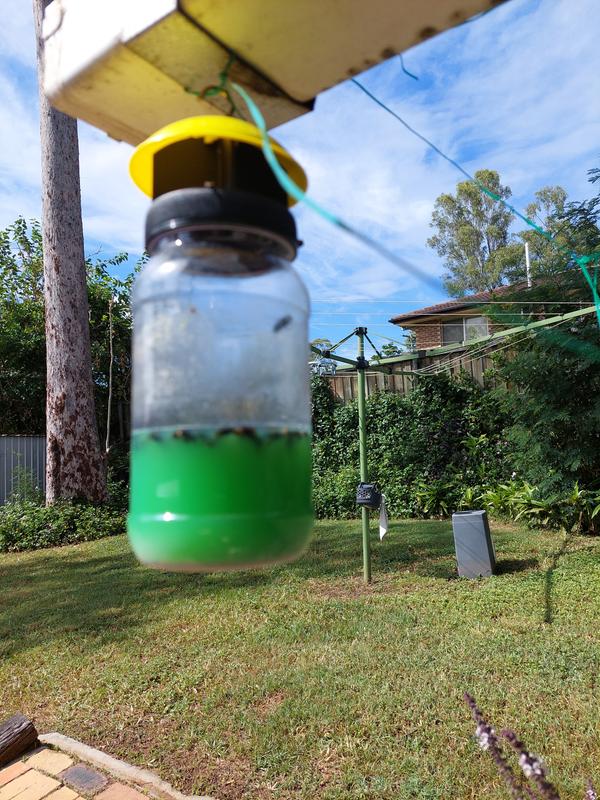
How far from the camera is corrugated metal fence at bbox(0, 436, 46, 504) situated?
32.4 feet

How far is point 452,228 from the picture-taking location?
28.8 metres

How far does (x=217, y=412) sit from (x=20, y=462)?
1061 centimetres

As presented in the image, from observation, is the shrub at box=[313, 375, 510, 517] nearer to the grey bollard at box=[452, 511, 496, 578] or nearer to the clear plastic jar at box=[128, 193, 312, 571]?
the grey bollard at box=[452, 511, 496, 578]

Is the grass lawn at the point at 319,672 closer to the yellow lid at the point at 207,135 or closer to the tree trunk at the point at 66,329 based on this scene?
the yellow lid at the point at 207,135

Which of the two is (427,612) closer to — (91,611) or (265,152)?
(91,611)

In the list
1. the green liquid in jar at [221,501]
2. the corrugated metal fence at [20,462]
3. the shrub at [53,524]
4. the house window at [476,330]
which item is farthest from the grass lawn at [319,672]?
the corrugated metal fence at [20,462]

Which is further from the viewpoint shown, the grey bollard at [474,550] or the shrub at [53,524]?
the shrub at [53,524]

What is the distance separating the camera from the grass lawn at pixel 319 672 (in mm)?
2561

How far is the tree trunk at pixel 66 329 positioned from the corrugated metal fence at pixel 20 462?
4.03 feet

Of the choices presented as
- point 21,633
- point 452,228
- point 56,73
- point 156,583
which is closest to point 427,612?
point 156,583

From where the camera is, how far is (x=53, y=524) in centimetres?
826

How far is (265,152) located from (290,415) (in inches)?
12.8

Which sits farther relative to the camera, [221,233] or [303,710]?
[303,710]

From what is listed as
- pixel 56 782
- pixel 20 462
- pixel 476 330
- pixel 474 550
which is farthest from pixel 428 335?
pixel 56 782
